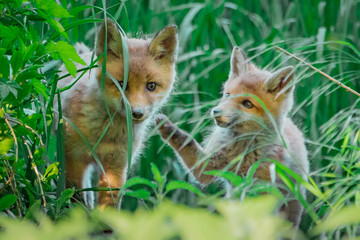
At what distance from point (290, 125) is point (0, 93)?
2.02 metres

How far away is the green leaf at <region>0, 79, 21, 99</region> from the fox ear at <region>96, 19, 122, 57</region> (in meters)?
0.81

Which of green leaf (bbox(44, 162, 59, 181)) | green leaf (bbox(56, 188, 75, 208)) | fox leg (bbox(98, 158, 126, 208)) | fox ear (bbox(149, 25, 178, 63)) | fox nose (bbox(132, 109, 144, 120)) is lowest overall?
fox leg (bbox(98, 158, 126, 208))

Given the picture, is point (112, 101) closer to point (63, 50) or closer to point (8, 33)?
point (63, 50)

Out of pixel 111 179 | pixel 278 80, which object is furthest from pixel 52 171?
pixel 278 80

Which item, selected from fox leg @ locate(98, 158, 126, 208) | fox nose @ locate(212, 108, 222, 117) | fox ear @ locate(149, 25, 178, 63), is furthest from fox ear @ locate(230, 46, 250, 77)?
fox leg @ locate(98, 158, 126, 208)

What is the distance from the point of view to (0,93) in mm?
1600

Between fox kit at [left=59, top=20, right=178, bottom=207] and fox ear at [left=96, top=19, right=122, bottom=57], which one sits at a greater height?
fox ear at [left=96, top=19, right=122, bottom=57]

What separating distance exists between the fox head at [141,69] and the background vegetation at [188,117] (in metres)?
0.13

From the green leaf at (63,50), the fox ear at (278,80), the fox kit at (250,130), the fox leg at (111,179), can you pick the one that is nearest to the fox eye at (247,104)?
the fox kit at (250,130)

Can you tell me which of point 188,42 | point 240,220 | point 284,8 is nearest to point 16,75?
point 240,220

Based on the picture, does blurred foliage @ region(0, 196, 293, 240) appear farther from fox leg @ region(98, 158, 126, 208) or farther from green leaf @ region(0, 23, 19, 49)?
fox leg @ region(98, 158, 126, 208)

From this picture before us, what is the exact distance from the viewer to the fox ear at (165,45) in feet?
8.45

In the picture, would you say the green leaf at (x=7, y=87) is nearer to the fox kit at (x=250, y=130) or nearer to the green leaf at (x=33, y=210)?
the green leaf at (x=33, y=210)

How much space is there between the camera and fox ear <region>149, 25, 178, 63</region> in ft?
8.45
